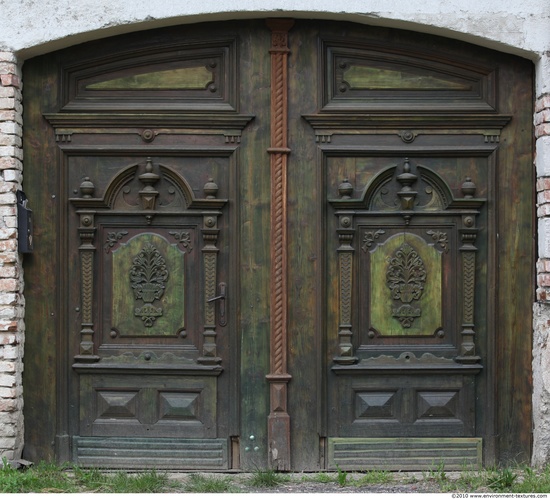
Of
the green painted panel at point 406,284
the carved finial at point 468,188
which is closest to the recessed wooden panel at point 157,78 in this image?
the green painted panel at point 406,284

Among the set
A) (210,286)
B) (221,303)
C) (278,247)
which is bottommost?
(221,303)

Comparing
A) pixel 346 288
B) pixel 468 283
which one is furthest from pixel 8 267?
pixel 468 283

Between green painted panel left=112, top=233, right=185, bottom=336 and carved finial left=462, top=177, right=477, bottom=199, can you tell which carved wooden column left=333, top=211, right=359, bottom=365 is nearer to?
carved finial left=462, top=177, right=477, bottom=199

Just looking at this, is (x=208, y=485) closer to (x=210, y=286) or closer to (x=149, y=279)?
(x=210, y=286)

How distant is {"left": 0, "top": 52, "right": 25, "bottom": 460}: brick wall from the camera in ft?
17.5

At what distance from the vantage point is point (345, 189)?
18.0 feet

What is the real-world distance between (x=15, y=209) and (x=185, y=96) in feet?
4.21

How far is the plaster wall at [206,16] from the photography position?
5320mm

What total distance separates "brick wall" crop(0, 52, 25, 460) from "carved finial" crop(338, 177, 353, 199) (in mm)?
2039

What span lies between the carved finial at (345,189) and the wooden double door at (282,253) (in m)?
0.01

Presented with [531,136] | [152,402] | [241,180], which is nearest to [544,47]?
[531,136]

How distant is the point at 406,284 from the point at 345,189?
72 centimetres

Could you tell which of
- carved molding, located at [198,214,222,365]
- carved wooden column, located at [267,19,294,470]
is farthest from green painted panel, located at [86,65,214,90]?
carved molding, located at [198,214,222,365]

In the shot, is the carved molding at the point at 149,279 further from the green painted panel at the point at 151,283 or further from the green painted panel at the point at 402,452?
the green painted panel at the point at 402,452
